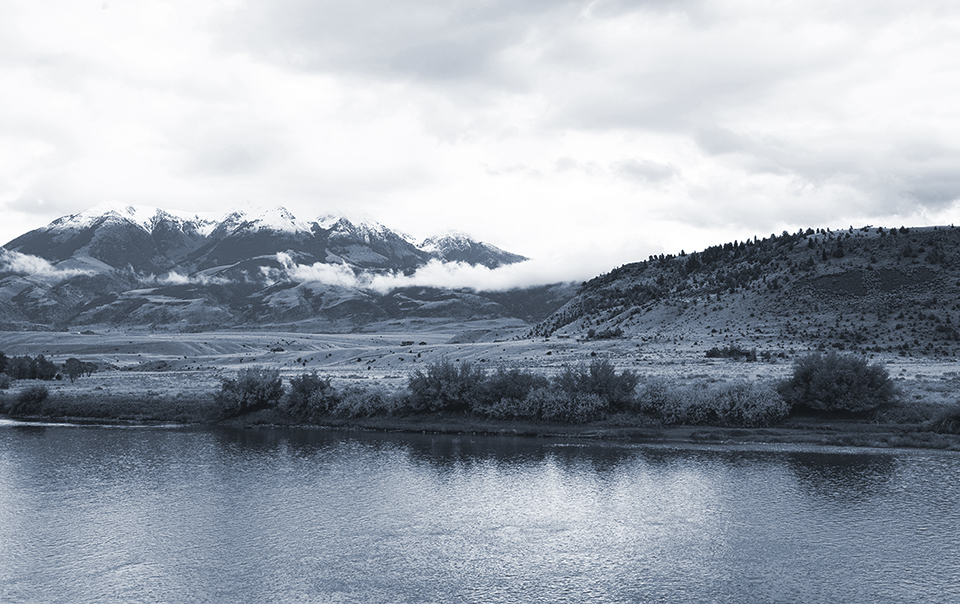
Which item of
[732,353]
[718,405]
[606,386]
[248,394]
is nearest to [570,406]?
[606,386]

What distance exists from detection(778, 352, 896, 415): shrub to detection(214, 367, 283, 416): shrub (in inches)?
1938

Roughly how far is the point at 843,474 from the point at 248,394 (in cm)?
5403

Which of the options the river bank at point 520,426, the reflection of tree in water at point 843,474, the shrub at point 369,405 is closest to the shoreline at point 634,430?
the river bank at point 520,426

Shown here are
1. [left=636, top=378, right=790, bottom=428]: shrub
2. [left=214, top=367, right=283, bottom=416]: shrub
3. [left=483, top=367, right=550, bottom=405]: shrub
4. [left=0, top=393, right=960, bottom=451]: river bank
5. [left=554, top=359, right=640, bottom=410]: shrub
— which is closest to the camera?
[left=0, top=393, right=960, bottom=451]: river bank

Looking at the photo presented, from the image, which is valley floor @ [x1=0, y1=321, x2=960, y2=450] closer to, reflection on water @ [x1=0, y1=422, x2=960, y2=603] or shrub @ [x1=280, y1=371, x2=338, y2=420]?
shrub @ [x1=280, y1=371, x2=338, y2=420]

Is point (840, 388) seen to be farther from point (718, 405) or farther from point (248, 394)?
point (248, 394)

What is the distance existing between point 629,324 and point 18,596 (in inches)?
4261

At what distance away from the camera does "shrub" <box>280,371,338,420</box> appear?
233ft

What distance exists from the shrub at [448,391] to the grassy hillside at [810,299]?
40.4 meters

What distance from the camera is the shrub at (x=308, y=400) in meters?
70.9

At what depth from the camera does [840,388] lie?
58.4m

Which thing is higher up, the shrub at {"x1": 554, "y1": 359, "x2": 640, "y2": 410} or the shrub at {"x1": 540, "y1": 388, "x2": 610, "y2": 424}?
the shrub at {"x1": 554, "y1": 359, "x2": 640, "y2": 410}

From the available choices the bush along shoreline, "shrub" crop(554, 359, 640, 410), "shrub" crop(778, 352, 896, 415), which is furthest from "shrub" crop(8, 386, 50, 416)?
"shrub" crop(778, 352, 896, 415)

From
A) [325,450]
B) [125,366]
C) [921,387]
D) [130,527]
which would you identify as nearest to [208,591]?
[130,527]
